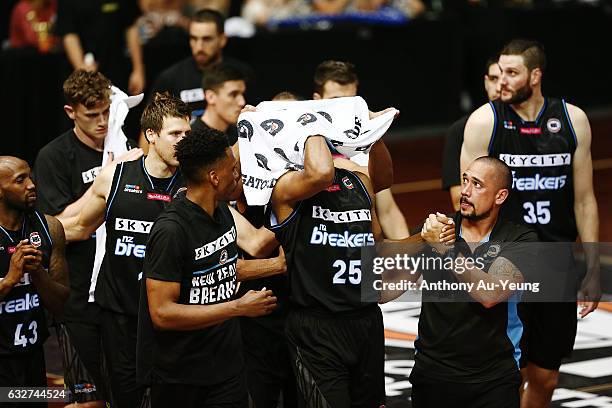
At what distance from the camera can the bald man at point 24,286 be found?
23.2 feet

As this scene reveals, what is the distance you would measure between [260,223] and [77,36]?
7305mm

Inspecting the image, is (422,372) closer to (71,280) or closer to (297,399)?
(297,399)

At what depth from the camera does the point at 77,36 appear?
47.3ft

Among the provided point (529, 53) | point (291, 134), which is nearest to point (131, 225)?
point (291, 134)

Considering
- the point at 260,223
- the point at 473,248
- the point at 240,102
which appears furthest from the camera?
the point at 240,102

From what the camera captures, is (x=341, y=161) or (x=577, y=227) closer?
(x=341, y=161)

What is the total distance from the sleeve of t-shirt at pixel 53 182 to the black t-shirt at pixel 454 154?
2.51 meters

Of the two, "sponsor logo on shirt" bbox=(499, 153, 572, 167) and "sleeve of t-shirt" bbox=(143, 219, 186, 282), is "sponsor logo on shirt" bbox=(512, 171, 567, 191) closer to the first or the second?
"sponsor logo on shirt" bbox=(499, 153, 572, 167)

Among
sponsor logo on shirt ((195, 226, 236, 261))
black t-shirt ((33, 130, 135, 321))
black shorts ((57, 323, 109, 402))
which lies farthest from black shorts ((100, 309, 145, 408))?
sponsor logo on shirt ((195, 226, 236, 261))

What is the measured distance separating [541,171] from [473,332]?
1.80 metres

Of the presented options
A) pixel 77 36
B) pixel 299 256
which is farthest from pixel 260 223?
pixel 77 36

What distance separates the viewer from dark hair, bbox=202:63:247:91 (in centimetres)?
950

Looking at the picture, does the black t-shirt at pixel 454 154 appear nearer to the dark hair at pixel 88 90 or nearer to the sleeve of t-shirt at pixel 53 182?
the dark hair at pixel 88 90

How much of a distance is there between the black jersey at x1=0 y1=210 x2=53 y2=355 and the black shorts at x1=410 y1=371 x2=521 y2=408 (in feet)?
7.11
